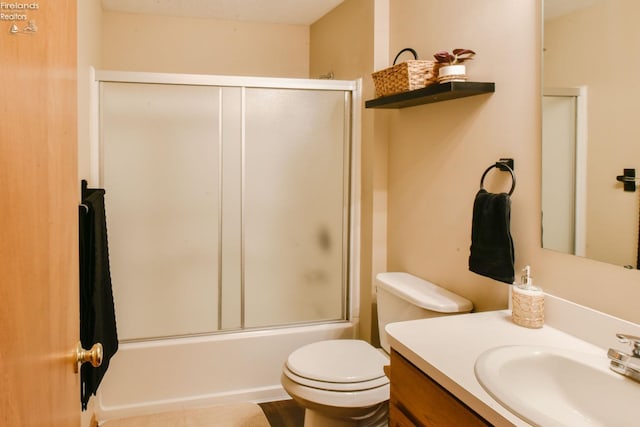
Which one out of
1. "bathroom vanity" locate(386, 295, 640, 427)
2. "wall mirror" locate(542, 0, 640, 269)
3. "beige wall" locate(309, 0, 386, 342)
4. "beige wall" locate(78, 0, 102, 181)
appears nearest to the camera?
"bathroom vanity" locate(386, 295, 640, 427)

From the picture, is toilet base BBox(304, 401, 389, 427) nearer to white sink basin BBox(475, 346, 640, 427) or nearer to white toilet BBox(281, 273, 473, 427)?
white toilet BBox(281, 273, 473, 427)

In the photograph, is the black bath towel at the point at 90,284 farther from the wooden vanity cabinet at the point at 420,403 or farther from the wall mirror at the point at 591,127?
the wall mirror at the point at 591,127

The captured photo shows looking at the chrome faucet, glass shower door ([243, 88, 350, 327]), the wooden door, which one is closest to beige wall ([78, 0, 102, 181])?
glass shower door ([243, 88, 350, 327])

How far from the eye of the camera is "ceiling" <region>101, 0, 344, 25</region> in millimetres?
2955

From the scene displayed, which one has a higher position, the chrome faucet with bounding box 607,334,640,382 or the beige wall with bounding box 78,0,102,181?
the beige wall with bounding box 78,0,102,181

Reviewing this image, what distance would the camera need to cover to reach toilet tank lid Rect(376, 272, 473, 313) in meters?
1.80

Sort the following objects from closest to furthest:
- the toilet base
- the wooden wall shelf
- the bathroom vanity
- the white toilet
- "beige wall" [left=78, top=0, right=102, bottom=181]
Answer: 1. the bathroom vanity
2. the wooden wall shelf
3. the white toilet
4. the toilet base
5. "beige wall" [left=78, top=0, right=102, bottom=181]

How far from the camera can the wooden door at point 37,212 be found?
1.96 feet

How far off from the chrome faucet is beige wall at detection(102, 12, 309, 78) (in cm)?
291

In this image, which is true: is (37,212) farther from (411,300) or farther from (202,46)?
(202,46)

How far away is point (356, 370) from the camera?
1.89 metres

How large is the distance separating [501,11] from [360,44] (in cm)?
113

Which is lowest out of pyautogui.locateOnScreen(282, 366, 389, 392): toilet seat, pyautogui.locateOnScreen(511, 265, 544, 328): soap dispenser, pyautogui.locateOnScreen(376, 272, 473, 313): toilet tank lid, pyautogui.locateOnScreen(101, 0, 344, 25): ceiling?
pyautogui.locateOnScreen(282, 366, 389, 392): toilet seat

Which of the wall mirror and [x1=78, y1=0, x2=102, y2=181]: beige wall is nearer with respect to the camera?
the wall mirror
